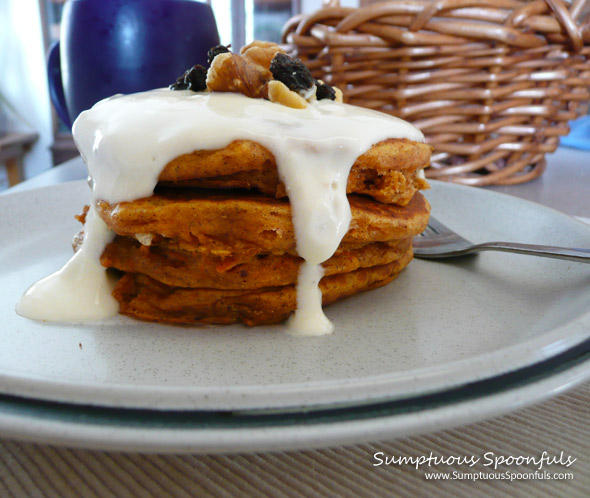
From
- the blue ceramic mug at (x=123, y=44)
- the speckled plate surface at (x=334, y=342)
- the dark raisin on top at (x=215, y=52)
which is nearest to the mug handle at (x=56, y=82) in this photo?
the blue ceramic mug at (x=123, y=44)

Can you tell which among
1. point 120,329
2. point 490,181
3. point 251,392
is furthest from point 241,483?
point 490,181

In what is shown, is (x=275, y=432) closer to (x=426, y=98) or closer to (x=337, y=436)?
(x=337, y=436)

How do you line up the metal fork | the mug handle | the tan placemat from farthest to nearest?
the mug handle, the metal fork, the tan placemat

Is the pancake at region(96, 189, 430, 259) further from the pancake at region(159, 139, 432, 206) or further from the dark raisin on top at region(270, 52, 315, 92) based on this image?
the dark raisin on top at region(270, 52, 315, 92)

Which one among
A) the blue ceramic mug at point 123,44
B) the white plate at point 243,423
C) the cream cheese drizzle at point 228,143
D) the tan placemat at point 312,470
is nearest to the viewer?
the white plate at point 243,423

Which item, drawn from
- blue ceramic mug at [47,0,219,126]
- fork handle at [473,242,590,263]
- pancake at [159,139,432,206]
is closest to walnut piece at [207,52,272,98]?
pancake at [159,139,432,206]

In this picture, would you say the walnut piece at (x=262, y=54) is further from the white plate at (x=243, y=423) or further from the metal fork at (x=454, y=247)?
the white plate at (x=243, y=423)

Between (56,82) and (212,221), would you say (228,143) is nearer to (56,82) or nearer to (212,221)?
(212,221)
